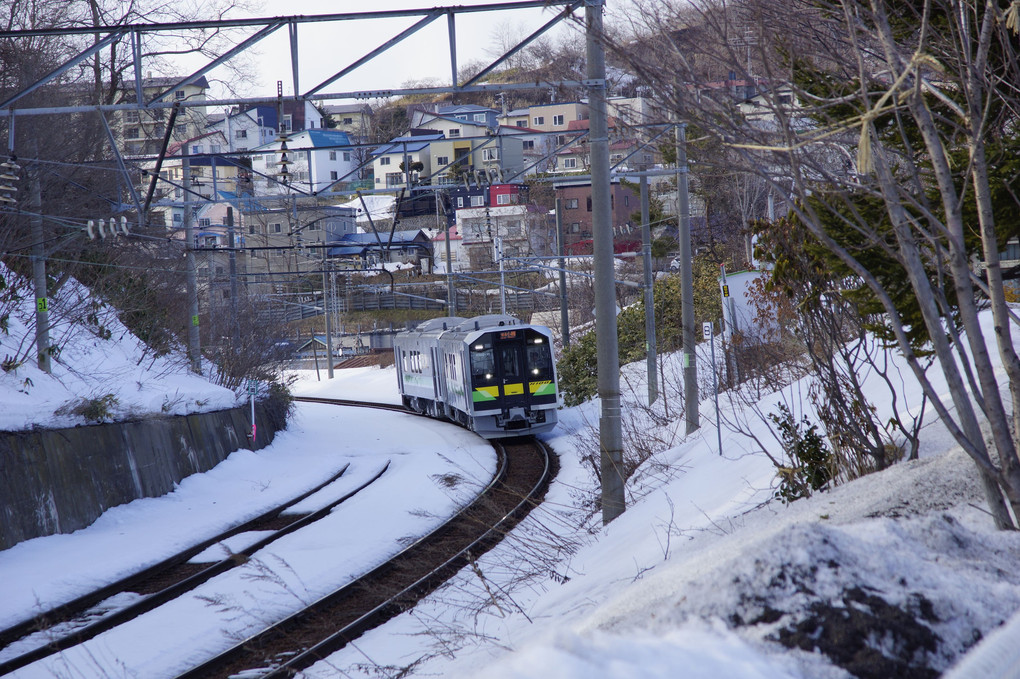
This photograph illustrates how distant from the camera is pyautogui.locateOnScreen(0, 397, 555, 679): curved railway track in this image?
857cm

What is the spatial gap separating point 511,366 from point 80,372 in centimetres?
1005

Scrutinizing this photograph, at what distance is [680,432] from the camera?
17.4m

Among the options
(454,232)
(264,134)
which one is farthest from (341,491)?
(264,134)

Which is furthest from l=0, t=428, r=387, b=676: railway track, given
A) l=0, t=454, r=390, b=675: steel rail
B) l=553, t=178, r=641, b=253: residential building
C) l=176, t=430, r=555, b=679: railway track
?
l=553, t=178, r=641, b=253: residential building

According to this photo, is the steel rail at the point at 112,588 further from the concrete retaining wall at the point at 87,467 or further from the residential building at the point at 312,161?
the residential building at the point at 312,161

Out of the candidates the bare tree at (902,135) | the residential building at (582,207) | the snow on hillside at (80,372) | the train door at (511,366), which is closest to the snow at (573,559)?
the snow on hillside at (80,372)

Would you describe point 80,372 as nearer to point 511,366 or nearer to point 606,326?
point 511,366

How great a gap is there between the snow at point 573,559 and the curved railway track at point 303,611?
9.7 inches

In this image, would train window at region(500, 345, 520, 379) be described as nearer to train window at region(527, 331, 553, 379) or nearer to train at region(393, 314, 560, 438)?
train at region(393, 314, 560, 438)

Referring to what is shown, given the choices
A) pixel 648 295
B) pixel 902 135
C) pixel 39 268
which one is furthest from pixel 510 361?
pixel 902 135

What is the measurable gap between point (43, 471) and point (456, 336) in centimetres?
1220

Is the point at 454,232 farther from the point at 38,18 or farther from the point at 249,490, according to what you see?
the point at 249,490

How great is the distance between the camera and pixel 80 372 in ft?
64.5

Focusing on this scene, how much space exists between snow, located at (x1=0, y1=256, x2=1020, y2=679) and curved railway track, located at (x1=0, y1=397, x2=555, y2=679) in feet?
0.81
